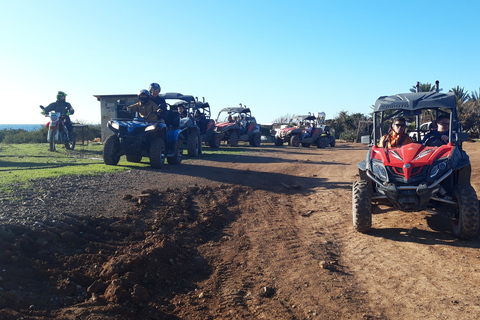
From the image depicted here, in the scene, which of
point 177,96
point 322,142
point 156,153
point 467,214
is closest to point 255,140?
point 322,142

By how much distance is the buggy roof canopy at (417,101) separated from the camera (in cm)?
641

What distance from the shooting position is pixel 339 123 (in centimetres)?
4269

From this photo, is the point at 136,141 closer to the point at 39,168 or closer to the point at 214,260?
the point at 39,168

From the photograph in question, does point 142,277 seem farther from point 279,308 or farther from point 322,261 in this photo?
point 322,261

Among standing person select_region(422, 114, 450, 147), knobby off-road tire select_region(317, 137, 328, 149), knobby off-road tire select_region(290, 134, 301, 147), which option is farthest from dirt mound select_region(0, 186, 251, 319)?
knobby off-road tire select_region(317, 137, 328, 149)

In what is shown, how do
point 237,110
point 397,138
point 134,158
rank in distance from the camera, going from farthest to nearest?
point 237,110 → point 134,158 → point 397,138

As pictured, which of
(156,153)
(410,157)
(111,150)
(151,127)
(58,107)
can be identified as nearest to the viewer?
(410,157)

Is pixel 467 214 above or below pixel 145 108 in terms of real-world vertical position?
below

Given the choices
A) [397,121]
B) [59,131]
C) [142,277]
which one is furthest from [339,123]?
[142,277]

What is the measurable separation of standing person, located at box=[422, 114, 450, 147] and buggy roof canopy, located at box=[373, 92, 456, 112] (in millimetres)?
618

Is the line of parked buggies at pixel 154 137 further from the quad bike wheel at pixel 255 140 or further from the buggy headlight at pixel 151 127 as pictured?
the quad bike wheel at pixel 255 140

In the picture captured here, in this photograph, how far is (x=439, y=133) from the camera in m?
7.06

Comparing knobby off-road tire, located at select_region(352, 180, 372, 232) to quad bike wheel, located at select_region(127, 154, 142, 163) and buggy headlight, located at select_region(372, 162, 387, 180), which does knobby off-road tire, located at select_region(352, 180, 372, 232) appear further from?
quad bike wheel, located at select_region(127, 154, 142, 163)

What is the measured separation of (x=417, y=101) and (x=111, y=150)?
7.19 meters
